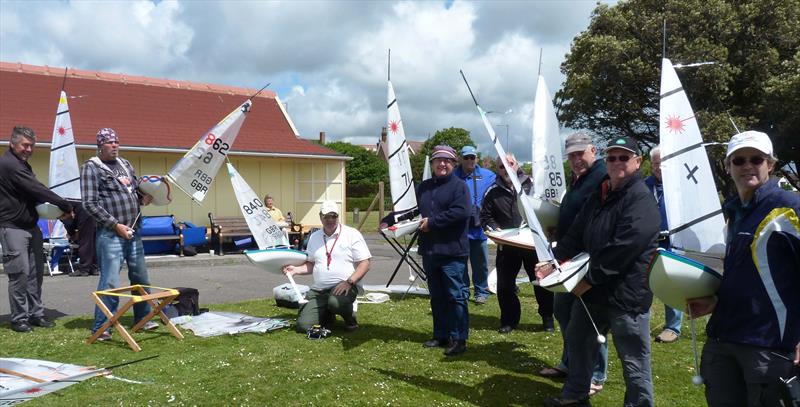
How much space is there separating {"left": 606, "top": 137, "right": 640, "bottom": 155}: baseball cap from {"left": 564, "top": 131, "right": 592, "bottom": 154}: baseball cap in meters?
0.59

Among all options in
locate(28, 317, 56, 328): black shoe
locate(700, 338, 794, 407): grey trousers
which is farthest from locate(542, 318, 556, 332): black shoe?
locate(28, 317, 56, 328): black shoe

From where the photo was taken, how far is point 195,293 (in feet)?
23.0

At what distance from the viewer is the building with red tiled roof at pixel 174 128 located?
14.7 metres

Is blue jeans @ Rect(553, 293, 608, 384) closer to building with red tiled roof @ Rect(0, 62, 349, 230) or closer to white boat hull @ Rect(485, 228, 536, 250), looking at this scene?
white boat hull @ Rect(485, 228, 536, 250)

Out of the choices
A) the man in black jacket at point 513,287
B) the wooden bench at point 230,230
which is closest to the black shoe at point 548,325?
the man in black jacket at point 513,287

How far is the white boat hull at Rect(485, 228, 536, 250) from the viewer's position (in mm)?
5566

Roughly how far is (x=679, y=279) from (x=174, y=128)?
15545 mm

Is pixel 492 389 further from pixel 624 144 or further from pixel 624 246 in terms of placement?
pixel 624 144

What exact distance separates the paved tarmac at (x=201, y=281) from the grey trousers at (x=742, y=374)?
6.67 m

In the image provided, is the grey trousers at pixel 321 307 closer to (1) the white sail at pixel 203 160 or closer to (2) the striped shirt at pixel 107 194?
(1) the white sail at pixel 203 160

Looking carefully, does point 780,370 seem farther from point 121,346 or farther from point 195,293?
point 195,293

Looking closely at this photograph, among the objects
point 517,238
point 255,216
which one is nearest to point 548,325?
point 517,238

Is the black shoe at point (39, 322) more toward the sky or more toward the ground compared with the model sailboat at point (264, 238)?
more toward the ground

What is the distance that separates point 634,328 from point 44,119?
15432mm
